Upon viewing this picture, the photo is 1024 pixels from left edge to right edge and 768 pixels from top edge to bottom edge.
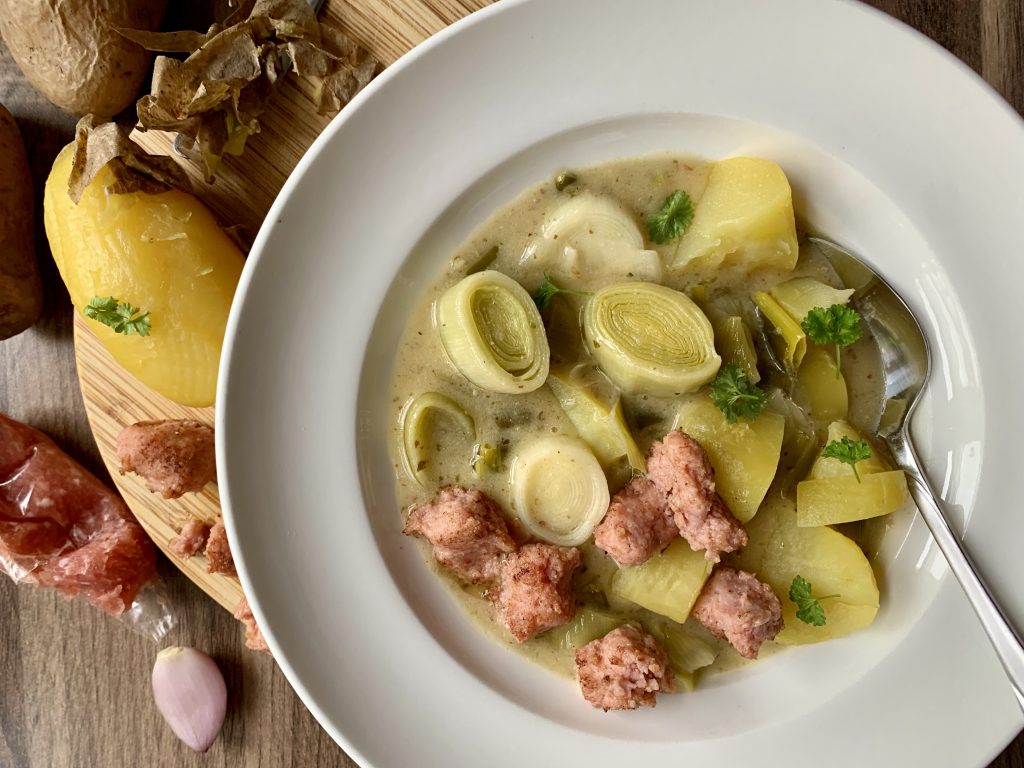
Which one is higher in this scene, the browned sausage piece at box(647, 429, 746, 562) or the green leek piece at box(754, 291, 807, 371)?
the green leek piece at box(754, 291, 807, 371)

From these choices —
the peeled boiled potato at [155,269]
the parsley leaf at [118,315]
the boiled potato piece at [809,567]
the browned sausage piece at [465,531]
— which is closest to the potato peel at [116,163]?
the peeled boiled potato at [155,269]

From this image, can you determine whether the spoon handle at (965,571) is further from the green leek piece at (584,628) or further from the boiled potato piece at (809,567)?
the green leek piece at (584,628)

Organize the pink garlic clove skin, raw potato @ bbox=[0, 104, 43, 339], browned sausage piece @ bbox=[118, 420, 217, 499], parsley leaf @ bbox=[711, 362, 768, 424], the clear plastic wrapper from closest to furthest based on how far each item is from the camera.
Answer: parsley leaf @ bbox=[711, 362, 768, 424]
browned sausage piece @ bbox=[118, 420, 217, 499]
raw potato @ bbox=[0, 104, 43, 339]
the clear plastic wrapper
the pink garlic clove skin

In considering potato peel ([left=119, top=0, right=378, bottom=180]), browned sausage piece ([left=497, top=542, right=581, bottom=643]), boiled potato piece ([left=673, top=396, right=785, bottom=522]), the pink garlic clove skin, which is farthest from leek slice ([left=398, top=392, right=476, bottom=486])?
the pink garlic clove skin

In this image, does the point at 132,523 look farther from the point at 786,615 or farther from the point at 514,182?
the point at 786,615

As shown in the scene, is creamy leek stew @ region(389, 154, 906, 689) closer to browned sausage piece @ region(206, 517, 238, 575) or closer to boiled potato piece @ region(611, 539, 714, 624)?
boiled potato piece @ region(611, 539, 714, 624)

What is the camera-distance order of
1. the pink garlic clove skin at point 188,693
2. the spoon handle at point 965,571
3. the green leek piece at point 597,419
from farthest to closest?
the pink garlic clove skin at point 188,693 → the green leek piece at point 597,419 → the spoon handle at point 965,571

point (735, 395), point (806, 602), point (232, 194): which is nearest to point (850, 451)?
point (735, 395)
